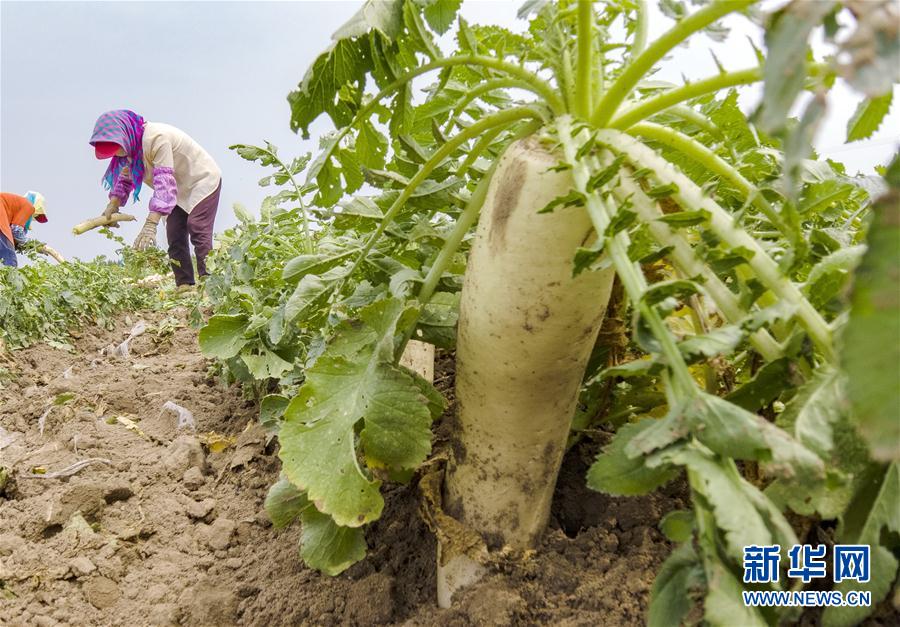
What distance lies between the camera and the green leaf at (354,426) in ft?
3.31

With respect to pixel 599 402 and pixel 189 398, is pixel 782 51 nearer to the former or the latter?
pixel 599 402

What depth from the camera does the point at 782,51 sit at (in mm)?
499

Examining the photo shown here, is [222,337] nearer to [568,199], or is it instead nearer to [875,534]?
[568,199]

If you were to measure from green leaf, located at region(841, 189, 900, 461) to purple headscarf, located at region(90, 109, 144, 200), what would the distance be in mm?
6140

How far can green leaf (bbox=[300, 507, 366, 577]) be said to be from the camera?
3.67 feet

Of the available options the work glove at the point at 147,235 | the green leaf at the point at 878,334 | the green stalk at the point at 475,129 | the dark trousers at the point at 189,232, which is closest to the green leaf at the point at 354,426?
the green stalk at the point at 475,129

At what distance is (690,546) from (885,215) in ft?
1.23

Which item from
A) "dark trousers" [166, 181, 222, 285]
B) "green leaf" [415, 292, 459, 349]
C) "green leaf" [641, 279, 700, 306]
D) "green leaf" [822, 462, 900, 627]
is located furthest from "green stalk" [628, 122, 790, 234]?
"dark trousers" [166, 181, 222, 285]

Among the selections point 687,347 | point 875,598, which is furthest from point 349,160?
point 875,598

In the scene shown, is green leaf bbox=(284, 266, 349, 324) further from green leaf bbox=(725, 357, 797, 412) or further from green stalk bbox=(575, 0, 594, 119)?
green leaf bbox=(725, 357, 797, 412)

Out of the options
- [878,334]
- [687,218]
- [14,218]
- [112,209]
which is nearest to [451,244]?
[687,218]

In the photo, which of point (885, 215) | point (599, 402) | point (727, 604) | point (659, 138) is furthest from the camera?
point (599, 402)

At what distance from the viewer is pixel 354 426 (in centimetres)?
110

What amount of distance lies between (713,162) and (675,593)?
1.93 feet
